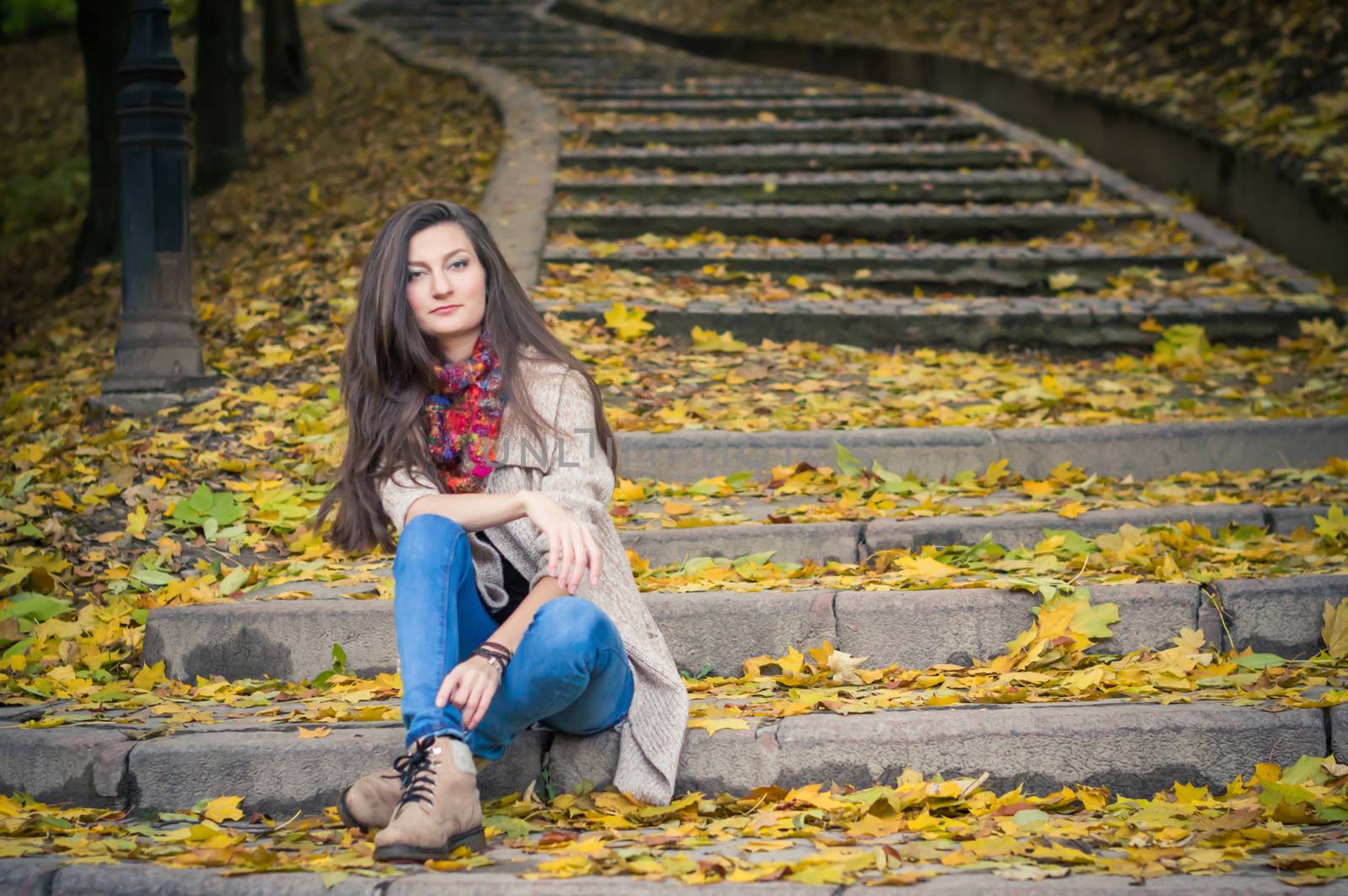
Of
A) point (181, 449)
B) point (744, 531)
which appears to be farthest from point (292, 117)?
point (744, 531)

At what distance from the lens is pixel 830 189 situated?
785cm

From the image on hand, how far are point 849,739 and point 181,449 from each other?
9.27 ft

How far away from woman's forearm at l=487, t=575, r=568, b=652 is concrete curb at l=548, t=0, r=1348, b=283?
508 cm

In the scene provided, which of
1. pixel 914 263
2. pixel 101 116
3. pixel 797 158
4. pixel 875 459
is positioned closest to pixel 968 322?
pixel 914 263

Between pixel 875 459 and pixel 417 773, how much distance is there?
2437 millimetres

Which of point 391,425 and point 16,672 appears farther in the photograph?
point 16,672

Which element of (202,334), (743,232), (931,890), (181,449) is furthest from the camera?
(743,232)

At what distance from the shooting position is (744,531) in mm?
3783

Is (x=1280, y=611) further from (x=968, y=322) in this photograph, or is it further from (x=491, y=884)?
(x=968, y=322)

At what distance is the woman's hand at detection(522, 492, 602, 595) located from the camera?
8.25 ft

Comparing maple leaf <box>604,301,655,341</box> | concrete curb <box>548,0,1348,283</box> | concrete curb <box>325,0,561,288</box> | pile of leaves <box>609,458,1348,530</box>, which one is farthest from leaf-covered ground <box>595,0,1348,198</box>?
maple leaf <box>604,301,655,341</box>

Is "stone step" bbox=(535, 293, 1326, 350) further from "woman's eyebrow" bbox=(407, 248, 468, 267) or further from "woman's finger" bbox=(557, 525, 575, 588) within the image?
"woman's finger" bbox=(557, 525, 575, 588)

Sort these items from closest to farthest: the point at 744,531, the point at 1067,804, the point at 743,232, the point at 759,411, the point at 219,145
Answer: the point at 1067,804 → the point at 744,531 → the point at 759,411 → the point at 743,232 → the point at 219,145

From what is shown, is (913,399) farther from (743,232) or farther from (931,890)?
(931,890)
